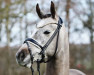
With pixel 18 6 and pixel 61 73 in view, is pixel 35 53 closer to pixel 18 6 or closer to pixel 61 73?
pixel 61 73

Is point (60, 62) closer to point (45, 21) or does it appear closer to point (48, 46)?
point (48, 46)

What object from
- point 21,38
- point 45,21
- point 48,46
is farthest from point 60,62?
point 21,38

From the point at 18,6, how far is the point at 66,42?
9.96 metres

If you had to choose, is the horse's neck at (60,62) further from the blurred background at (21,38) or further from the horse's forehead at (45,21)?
the blurred background at (21,38)

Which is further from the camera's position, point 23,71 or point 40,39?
point 23,71

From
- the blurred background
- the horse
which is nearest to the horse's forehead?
the horse

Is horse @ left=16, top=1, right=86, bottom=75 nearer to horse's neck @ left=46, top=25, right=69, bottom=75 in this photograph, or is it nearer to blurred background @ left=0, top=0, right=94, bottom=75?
horse's neck @ left=46, top=25, right=69, bottom=75

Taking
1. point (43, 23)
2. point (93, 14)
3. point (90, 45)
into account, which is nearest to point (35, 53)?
point (43, 23)

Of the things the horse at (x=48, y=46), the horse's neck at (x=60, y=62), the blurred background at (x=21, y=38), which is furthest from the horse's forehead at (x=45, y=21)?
the blurred background at (x=21, y=38)

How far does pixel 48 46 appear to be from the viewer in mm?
3266

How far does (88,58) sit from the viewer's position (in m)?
17.3

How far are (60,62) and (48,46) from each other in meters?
0.32

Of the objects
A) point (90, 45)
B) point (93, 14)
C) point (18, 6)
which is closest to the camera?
point (18, 6)

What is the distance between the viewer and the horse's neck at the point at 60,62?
11.1 feet
